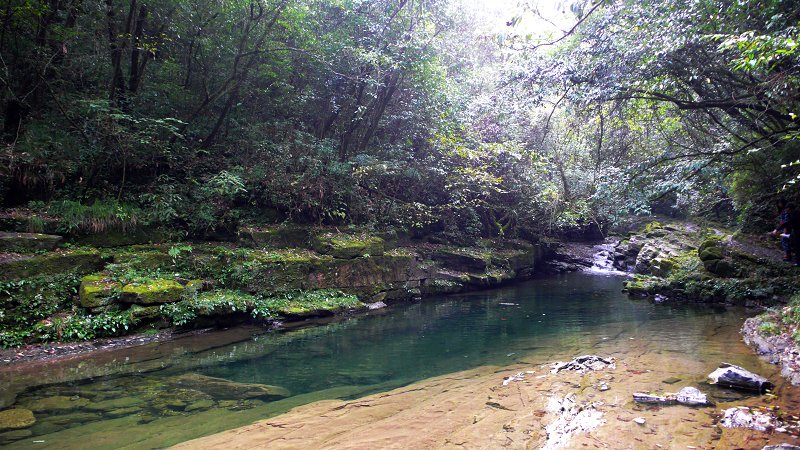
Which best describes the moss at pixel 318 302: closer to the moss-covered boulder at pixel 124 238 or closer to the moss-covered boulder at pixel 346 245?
the moss-covered boulder at pixel 346 245

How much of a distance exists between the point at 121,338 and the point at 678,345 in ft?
37.3

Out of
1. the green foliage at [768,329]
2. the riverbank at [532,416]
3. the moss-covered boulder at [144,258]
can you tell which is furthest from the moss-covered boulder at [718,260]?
the moss-covered boulder at [144,258]

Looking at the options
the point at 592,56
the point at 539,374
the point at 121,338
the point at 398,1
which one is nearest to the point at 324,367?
the point at 539,374

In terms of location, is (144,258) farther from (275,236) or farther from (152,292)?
(275,236)

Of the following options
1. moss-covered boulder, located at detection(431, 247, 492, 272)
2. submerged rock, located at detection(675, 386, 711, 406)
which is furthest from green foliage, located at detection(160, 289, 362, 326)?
submerged rock, located at detection(675, 386, 711, 406)

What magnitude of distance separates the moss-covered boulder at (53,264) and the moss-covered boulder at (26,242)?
0.28 m

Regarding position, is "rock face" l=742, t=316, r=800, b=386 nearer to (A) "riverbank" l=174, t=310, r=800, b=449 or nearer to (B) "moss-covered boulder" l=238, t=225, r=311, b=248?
(A) "riverbank" l=174, t=310, r=800, b=449

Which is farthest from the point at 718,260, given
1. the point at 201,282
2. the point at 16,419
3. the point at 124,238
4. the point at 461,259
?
the point at 124,238

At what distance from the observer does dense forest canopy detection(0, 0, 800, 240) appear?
414 inches

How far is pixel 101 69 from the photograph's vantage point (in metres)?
12.6

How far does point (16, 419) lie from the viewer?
17.6 feet

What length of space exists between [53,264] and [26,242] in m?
0.75

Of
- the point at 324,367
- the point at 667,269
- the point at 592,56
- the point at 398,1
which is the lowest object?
the point at 324,367

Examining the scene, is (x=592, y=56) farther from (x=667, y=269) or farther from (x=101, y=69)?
(x=101, y=69)
